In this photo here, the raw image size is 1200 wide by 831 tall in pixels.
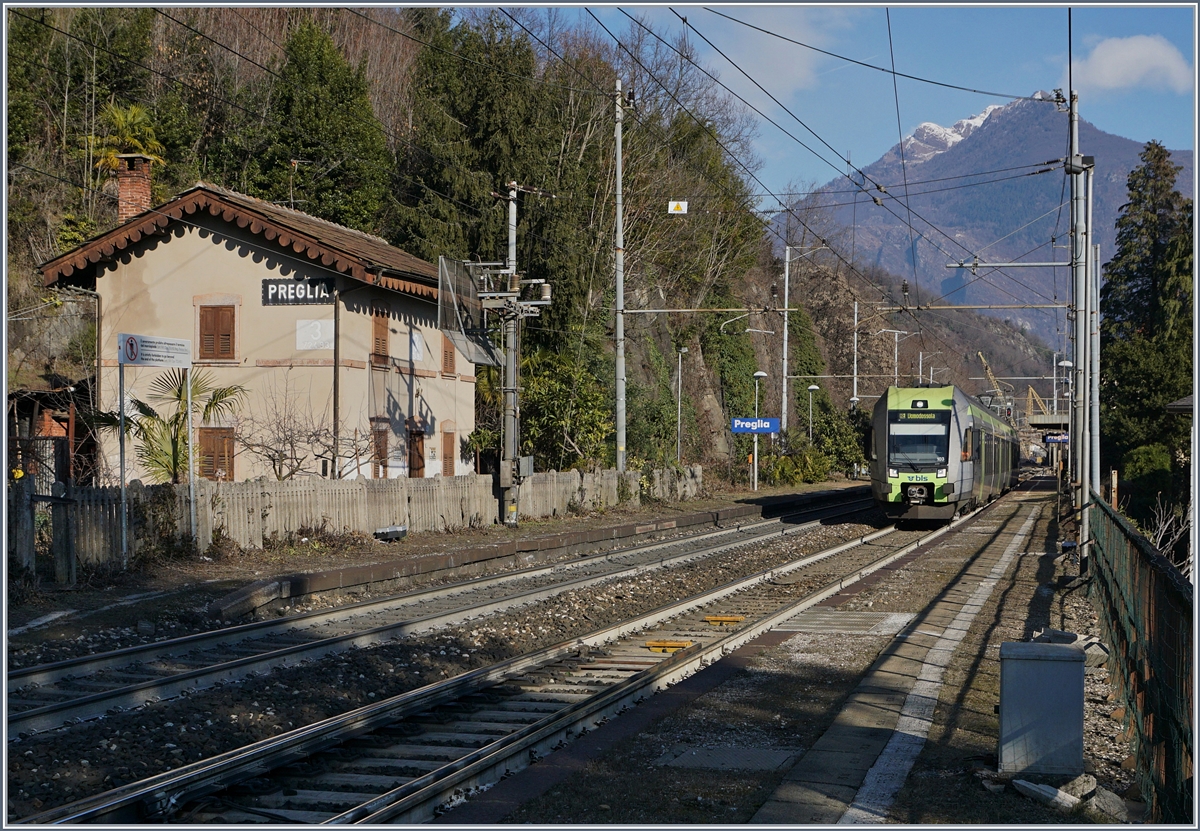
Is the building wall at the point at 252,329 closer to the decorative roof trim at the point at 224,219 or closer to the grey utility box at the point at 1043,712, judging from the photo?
the decorative roof trim at the point at 224,219

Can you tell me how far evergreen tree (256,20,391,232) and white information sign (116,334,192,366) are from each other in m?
23.3

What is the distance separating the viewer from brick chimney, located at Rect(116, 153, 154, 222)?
2983 centimetres

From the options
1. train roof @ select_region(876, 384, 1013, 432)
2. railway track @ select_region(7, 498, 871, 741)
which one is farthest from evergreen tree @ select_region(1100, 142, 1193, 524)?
railway track @ select_region(7, 498, 871, 741)

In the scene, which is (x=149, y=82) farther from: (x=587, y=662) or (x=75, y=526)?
(x=587, y=662)

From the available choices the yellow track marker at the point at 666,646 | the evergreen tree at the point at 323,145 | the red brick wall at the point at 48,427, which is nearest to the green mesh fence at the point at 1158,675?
the yellow track marker at the point at 666,646

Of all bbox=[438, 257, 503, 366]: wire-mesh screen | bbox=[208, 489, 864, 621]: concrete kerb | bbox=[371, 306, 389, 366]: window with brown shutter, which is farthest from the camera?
bbox=[371, 306, 389, 366]: window with brown shutter

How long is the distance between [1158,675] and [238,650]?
8.50 meters

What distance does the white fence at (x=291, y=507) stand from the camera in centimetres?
1562

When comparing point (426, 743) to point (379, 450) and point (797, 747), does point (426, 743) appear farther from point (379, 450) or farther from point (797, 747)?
point (379, 450)

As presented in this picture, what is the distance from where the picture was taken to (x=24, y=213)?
36.1 metres

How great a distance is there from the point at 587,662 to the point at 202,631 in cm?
464

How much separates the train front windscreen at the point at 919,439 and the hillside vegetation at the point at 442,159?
6.24 meters

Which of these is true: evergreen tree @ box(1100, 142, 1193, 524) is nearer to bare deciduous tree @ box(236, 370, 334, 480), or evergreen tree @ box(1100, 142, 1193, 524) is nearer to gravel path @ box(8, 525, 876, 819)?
bare deciduous tree @ box(236, 370, 334, 480)

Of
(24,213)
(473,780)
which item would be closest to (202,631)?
(473,780)
